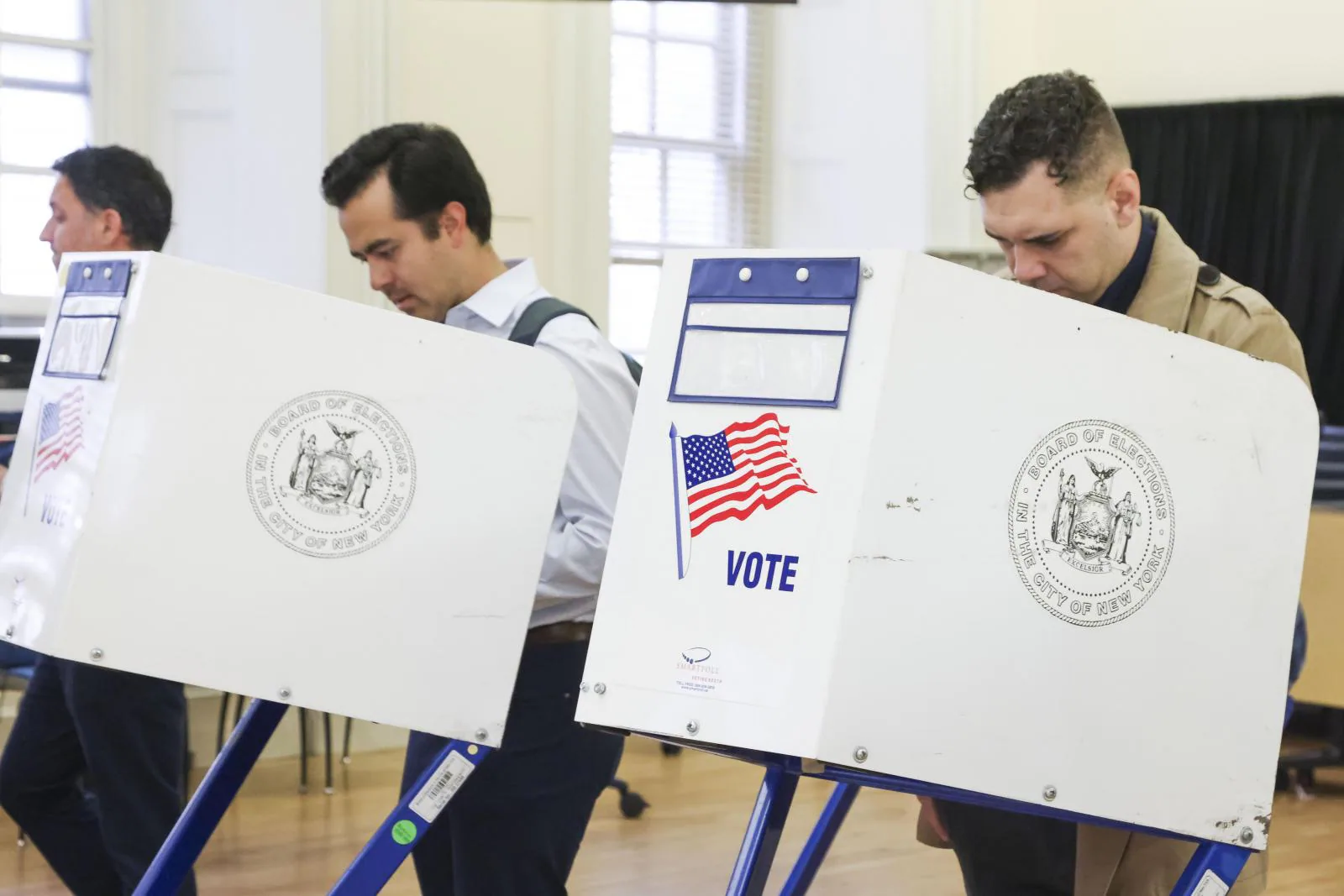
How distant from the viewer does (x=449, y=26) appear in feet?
16.0

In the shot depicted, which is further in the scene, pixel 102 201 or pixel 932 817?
pixel 102 201

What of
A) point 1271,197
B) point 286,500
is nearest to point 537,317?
point 286,500

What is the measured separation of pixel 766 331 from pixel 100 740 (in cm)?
130

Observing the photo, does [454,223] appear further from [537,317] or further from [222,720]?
[222,720]

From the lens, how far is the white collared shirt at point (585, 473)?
173 cm

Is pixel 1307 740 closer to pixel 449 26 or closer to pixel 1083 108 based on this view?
pixel 449 26

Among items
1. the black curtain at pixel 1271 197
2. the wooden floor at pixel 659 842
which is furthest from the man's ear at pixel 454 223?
the black curtain at pixel 1271 197

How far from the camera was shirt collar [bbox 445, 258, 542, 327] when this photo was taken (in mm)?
1930

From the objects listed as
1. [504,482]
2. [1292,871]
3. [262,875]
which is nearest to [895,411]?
[504,482]

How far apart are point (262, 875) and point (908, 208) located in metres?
3.47

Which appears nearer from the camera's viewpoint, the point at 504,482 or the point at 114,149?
the point at 504,482

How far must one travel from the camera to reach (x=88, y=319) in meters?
1.59

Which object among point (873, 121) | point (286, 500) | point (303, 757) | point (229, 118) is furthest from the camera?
point (873, 121)

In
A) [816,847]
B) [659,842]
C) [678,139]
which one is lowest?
[659,842]
